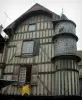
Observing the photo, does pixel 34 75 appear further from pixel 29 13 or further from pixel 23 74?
pixel 29 13

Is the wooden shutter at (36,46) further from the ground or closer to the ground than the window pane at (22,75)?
further from the ground

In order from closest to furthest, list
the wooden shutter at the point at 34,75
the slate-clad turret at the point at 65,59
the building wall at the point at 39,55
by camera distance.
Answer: the slate-clad turret at the point at 65,59 < the building wall at the point at 39,55 < the wooden shutter at the point at 34,75

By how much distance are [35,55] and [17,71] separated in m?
1.88

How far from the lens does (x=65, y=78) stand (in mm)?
10773

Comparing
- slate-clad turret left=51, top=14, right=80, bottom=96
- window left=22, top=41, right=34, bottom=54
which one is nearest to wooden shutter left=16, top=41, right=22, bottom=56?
window left=22, top=41, right=34, bottom=54

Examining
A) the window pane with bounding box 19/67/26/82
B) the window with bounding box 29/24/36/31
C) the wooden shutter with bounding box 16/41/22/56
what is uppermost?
the window with bounding box 29/24/36/31

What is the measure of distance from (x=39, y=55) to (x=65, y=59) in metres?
2.31

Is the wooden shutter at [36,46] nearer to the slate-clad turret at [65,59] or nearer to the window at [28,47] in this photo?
the window at [28,47]

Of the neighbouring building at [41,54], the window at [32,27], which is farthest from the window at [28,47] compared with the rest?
the window at [32,27]

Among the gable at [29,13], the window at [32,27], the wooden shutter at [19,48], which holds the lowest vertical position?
the wooden shutter at [19,48]

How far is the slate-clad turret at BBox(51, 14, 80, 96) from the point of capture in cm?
1057

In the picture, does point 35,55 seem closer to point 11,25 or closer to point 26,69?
point 26,69

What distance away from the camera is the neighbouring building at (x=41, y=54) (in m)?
11.1

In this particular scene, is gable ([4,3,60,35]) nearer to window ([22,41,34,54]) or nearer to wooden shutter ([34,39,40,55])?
window ([22,41,34,54])
